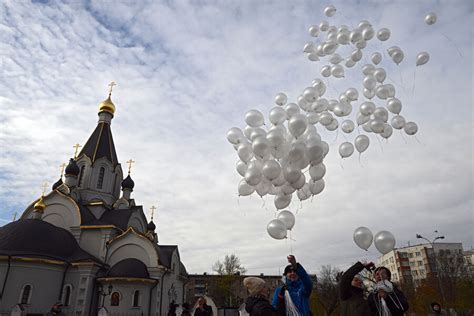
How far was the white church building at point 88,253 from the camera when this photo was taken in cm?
1880

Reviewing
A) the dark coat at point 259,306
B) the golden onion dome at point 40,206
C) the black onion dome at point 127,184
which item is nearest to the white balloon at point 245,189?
the dark coat at point 259,306

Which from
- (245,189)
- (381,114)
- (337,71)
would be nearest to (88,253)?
(245,189)

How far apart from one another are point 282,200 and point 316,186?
0.89 m

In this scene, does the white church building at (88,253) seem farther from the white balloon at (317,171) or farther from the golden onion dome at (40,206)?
the white balloon at (317,171)

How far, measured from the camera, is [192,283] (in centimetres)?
6831

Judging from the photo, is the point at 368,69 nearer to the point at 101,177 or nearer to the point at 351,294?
the point at 351,294

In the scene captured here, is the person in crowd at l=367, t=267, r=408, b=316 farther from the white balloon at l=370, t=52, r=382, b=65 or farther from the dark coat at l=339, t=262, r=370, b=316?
the white balloon at l=370, t=52, r=382, b=65

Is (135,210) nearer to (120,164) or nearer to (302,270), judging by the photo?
(120,164)

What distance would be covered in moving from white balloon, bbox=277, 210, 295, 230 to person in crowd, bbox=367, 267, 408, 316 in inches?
102

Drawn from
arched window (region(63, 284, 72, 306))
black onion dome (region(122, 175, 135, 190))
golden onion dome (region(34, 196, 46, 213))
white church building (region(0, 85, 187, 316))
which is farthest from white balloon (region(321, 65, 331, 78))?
black onion dome (region(122, 175, 135, 190))

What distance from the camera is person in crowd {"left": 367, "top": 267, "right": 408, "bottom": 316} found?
3846mm

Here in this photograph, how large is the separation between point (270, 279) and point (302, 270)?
2593 inches

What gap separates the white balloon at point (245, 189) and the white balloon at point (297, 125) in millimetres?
1607

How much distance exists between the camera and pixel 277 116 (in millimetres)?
7137
